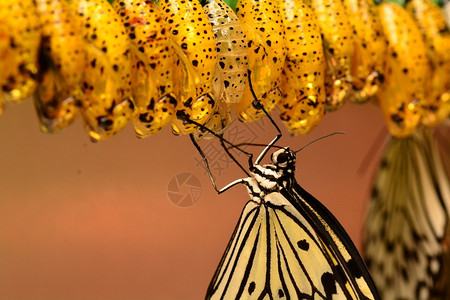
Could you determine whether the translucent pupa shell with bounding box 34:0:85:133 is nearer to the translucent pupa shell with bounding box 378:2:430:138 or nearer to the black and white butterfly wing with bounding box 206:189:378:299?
the black and white butterfly wing with bounding box 206:189:378:299

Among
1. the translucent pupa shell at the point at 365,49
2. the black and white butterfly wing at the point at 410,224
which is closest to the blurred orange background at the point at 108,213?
the translucent pupa shell at the point at 365,49

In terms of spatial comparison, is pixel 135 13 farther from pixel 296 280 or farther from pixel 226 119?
pixel 296 280

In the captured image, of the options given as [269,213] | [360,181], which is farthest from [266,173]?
[360,181]

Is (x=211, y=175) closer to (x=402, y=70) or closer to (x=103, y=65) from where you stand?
(x=103, y=65)

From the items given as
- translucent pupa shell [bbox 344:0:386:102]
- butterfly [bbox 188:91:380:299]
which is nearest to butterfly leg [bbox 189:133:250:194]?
butterfly [bbox 188:91:380:299]

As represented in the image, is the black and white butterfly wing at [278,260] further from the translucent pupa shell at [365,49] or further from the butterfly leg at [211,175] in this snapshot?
the translucent pupa shell at [365,49]
